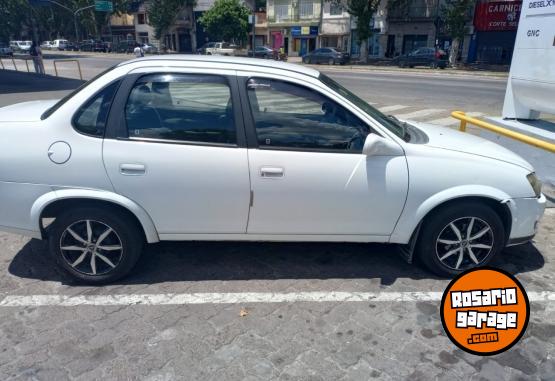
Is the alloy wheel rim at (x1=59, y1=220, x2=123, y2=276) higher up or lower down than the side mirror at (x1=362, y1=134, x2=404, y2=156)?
lower down

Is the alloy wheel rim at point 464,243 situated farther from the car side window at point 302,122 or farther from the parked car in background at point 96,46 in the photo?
the parked car in background at point 96,46

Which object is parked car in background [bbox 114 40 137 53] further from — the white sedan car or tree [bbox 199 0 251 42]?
the white sedan car

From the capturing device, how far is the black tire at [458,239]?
3.32 meters

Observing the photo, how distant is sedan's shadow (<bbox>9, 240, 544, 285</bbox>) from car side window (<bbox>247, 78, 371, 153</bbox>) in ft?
3.67

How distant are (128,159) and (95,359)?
136cm

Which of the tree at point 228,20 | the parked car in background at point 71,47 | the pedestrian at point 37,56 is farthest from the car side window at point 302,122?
the parked car in background at point 71,47

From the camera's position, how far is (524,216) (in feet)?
11.2

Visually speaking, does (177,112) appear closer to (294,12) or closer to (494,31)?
(494,31)

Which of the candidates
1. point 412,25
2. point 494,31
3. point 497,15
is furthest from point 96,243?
point 412,25

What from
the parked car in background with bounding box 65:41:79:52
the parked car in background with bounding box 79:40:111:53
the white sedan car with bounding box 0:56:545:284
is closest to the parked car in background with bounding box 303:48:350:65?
the white sedan car with bounding box 0:56:545:284

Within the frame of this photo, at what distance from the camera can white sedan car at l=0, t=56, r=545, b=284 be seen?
3100 mm

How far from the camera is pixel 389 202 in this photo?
3240 mm

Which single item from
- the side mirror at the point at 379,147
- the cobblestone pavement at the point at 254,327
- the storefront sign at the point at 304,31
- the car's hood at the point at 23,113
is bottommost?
the cobblestone pavement at the point at 254,327

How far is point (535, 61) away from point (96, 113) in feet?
18.9
